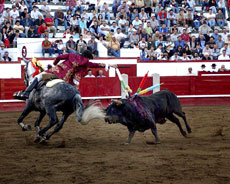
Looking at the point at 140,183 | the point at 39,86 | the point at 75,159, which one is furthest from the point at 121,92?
the point at 140,183

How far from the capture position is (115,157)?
7617mm

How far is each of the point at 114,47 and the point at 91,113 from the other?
11.0 metres

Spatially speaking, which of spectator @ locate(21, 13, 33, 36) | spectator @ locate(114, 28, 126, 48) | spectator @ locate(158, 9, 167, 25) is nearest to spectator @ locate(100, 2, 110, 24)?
spectator @ locate(114, 28, 126, 48)

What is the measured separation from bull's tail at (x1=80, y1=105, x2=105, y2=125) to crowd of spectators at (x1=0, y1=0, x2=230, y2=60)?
9.36 metres

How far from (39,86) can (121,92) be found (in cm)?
844

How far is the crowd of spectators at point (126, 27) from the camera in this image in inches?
728

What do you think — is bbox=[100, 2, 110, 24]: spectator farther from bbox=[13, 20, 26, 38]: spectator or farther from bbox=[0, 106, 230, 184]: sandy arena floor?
bbox=[0, 106, 230, 184]: sandy arena floor

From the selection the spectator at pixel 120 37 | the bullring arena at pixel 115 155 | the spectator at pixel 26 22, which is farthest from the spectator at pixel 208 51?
the spectator at pixel 26 22

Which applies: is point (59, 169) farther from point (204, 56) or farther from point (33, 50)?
point (204, 56)

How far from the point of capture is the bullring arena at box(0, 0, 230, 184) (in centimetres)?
651

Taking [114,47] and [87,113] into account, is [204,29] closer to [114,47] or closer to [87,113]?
[114,47]

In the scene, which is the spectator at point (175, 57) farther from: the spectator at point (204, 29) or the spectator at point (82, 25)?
the spectator at point (82, 25)

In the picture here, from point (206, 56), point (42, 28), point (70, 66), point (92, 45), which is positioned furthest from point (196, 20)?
point (70, 66)

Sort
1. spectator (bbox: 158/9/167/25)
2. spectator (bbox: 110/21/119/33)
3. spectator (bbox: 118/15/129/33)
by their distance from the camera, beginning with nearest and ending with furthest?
1. spectator (bbox: 110/21/119/33)
2. spectator (bbox: 118/15/129/33)
3. spectator (bbox: 158/9/167/25)
